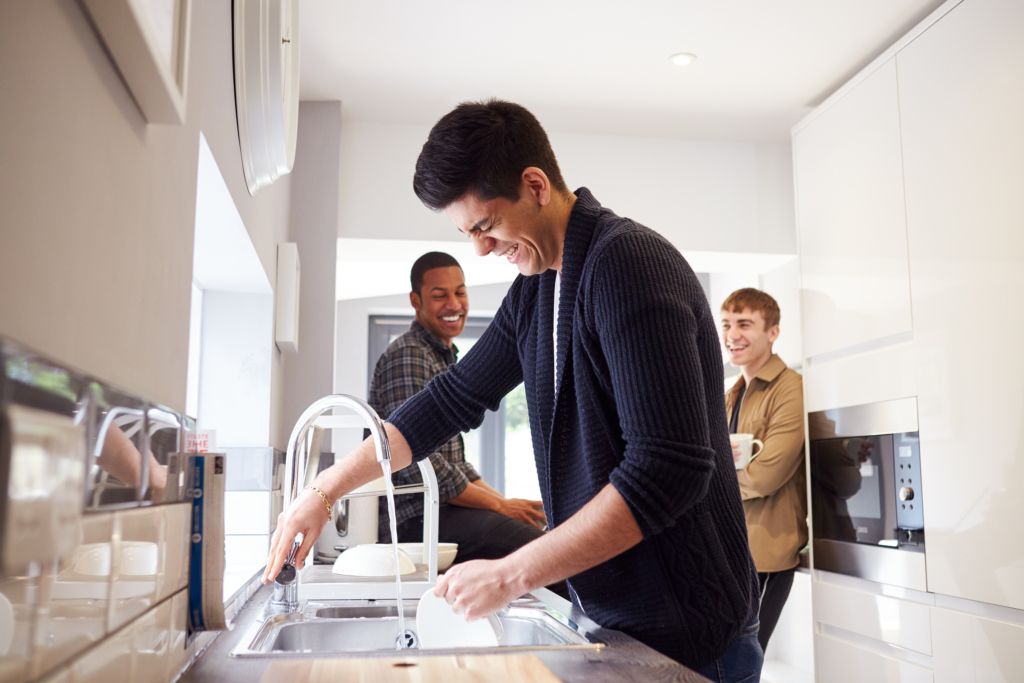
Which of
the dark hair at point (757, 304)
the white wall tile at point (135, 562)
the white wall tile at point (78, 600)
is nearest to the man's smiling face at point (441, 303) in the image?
the dark hair at point (757, 304)

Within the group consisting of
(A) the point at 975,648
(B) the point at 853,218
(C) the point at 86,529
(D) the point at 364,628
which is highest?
(B) the point at 853,218

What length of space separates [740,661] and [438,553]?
0.88 m

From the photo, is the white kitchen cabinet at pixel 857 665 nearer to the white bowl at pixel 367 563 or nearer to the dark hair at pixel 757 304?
the dark hair at pixel 757 304

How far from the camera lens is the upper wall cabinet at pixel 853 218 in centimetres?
263

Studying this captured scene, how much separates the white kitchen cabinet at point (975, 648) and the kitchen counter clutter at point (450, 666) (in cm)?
152

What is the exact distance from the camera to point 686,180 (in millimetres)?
3588

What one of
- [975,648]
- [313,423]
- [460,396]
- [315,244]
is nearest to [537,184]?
[460,396]

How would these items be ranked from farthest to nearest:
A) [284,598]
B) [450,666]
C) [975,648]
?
[975,648], [284,598], [450,666]

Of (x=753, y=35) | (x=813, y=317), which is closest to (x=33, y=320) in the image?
(x=753, y=35)

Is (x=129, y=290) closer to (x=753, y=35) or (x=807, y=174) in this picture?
(x=753, y=35)

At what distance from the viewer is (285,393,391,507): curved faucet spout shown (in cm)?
123

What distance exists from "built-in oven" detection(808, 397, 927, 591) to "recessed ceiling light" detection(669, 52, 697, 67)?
1.21 meters

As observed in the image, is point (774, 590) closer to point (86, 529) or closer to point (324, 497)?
point (324, 497)

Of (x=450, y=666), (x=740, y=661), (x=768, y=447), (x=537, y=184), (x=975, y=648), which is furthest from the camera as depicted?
(x=768, y=447)
